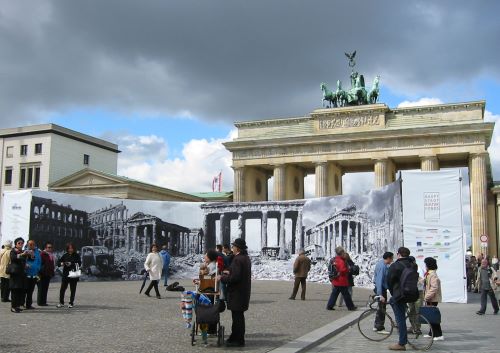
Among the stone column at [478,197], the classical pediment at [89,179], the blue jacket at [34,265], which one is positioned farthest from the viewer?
the classical pediment at [89,179]

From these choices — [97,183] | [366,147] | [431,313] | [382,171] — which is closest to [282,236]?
[431,313]

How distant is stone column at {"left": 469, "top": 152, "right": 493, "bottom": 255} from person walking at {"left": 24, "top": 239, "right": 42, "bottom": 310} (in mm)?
45446

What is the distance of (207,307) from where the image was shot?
10.3 meters

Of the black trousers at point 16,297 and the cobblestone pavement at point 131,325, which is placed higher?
the black trousers at point 16,297

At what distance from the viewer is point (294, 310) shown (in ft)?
56.3

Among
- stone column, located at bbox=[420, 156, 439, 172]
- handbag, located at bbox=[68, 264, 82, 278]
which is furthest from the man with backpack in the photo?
stone column, located at bbox=[420, 156, 439, 172]

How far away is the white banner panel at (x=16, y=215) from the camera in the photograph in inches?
1145

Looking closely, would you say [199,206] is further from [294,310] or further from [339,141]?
[339,141]

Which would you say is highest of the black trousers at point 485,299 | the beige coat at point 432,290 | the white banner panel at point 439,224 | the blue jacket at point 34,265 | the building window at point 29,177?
the building window at point 29,177

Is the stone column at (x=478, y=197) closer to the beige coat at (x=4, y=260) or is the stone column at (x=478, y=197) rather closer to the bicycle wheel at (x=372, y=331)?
the bicycle wheel at (x=372, y=331)

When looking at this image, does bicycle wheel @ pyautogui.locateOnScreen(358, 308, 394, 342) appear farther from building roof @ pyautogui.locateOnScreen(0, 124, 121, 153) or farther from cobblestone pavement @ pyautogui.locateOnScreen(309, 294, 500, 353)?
building roof @ pyautogui.locateOnScreen(0, 124, 121, 153)

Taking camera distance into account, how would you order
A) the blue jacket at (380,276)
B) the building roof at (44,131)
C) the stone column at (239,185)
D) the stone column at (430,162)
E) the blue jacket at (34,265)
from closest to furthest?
the blue jacket at (380,276) < the blue jacket at (34,265) < the stone column at (430,162) < the stone column at (239,185) < the building roof at (44,131)

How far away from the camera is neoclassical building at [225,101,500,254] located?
55.1 m

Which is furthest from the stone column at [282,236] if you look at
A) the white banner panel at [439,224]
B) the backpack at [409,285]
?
the backpack at [409,285]
